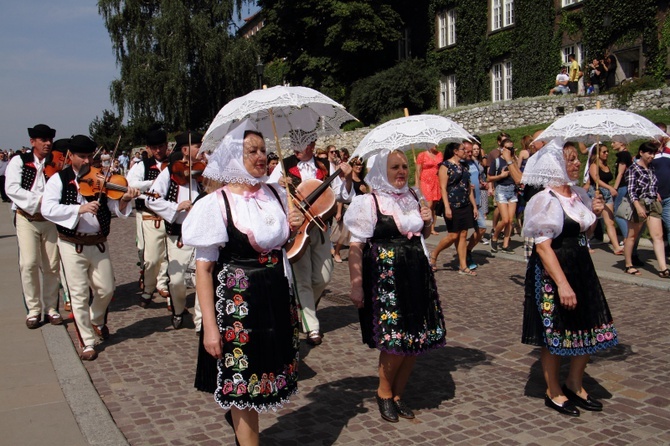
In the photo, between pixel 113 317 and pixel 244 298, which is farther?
pixel 113 317

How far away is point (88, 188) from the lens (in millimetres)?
6387

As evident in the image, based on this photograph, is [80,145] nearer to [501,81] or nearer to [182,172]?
[182,172]

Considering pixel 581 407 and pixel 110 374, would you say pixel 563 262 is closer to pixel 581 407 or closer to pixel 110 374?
pixel 581 407

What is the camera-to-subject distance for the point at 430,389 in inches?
208

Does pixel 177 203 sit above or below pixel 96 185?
below

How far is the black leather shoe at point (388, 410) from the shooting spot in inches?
184

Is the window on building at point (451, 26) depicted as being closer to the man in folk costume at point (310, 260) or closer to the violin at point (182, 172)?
the violin at point (182, 172)

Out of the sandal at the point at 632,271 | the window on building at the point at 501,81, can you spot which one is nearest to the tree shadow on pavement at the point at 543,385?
the sandal at the point at 632,271

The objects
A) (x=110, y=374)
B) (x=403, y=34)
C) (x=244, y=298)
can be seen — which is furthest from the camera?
(x=403, y=34)

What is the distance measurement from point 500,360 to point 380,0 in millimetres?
37314

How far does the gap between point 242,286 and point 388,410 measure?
1714mm

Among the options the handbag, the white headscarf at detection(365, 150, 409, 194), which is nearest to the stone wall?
the handbag

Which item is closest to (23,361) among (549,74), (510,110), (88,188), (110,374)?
(110,374)

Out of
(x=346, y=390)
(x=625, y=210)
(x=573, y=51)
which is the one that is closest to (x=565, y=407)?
(x=346, y=390)
